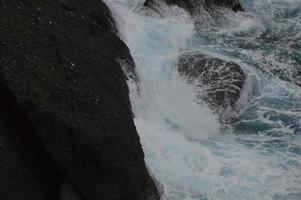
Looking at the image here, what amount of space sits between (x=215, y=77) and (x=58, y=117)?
4.95m

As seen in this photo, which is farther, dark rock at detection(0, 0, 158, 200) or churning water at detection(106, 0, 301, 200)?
churning water at detection(106, 0, 301, 200)

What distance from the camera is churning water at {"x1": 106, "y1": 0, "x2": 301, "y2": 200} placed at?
753 centimetres

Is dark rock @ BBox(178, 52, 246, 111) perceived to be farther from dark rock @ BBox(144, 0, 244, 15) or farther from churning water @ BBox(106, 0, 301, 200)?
dark rock @ BBox(144, 0, 244, 15)

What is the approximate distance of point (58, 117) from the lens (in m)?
5.72

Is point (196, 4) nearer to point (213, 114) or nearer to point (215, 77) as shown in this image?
point (215, 77)

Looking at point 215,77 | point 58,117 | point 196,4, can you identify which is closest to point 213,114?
point 215,77

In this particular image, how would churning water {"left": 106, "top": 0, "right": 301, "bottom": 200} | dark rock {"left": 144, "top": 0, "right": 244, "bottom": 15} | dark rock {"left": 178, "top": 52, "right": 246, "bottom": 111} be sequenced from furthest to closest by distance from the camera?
dark rock {"left": 144, "top": 0, "right": 244, "bottom": 15} → dark rock {"left": 178, "top": 52, "right": 246, "bottom": 111} → churning water {"left": 106, "top": 0, "right": 301, "bottom": 200}

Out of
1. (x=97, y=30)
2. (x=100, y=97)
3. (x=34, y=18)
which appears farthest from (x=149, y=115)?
(x=34, y=18)

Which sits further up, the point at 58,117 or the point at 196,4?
the point at 58,117

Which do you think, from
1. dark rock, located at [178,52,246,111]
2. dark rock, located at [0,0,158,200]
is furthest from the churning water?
dark rock, located at [0,0,158,200]

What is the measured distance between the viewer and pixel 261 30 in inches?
527

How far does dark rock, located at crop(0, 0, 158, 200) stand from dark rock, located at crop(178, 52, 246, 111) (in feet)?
10.4

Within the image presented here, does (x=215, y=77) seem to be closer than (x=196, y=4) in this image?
Yes

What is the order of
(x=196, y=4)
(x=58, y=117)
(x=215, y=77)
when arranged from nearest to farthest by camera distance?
(x=58, y=117) < (x=215, y=77) < (x=196, y=4)
